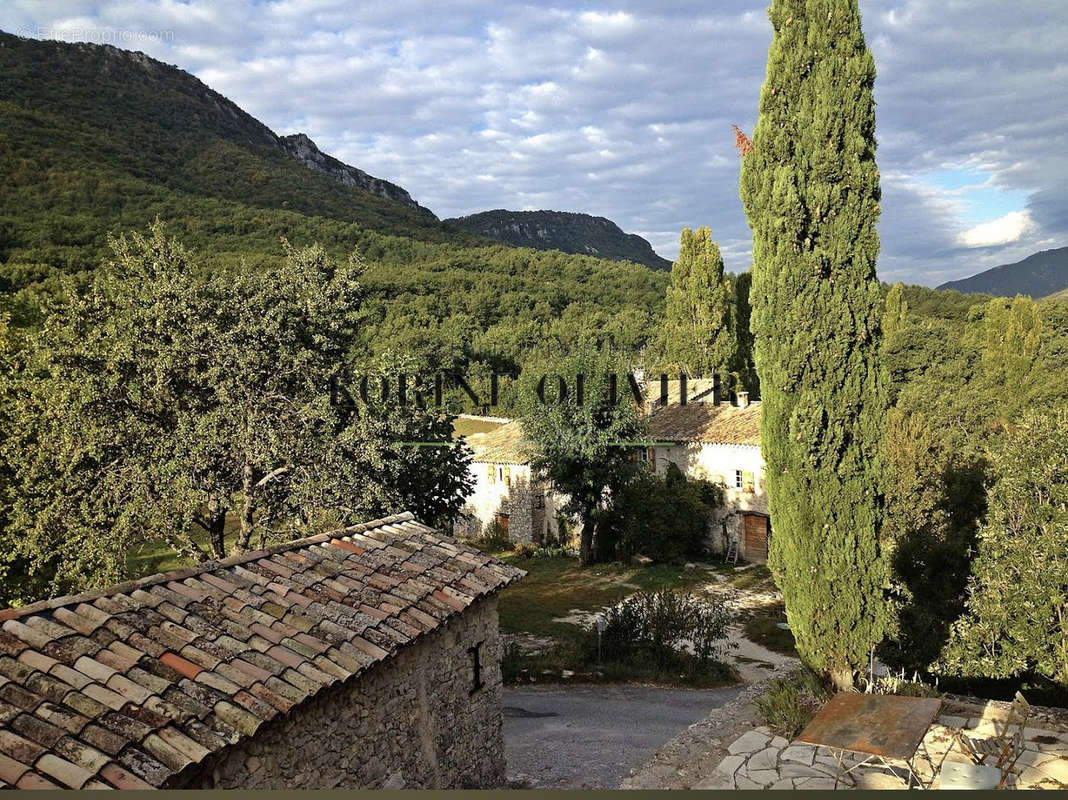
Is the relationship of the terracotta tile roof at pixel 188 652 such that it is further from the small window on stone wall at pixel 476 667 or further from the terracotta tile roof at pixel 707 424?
the terracotta tile roof at pixel 707 424

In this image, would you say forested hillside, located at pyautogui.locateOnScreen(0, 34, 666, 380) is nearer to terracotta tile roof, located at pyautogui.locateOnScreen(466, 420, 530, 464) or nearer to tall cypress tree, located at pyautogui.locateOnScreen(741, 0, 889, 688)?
terracotta tile roof, located at pyautogui.locateOnScreen(466, 420, 530, 464)

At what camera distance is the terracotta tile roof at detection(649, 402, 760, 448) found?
1128 inches

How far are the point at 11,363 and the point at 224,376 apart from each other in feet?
14.9

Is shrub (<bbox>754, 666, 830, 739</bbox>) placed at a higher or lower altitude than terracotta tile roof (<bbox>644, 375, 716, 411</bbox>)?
lower

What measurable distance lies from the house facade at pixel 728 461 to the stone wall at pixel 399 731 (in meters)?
19.5

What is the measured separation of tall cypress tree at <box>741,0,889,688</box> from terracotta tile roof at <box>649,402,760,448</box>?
17864 mm

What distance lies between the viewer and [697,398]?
34125 millimetres

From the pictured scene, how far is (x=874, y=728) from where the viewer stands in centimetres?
662

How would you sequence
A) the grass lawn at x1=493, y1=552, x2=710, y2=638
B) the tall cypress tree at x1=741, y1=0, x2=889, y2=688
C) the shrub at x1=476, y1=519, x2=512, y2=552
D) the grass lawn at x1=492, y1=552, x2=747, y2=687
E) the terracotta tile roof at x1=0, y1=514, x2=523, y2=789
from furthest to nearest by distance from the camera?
the shrub at x1=476, y1=519, x2=512, y2=552, the grass lawn at x1=493, y1=552, x2=710, y2=638, the grass lawn at x1=492, y1=552, x2=747, y2=687, the tall cypress tree at x1=741, y1=0, x2=889, y2=688, the terracotta tile roof at x1=0, y1=514, x2=523, y2=789

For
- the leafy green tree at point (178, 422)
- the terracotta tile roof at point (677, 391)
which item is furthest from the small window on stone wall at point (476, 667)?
the terracotta tile roof at point (677, 391)

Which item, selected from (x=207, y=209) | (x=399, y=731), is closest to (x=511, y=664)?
(x=399, y=731)

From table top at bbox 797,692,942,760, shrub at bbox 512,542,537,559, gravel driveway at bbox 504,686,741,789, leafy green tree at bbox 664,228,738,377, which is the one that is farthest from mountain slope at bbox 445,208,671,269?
table top at bbox 797,692,942,760

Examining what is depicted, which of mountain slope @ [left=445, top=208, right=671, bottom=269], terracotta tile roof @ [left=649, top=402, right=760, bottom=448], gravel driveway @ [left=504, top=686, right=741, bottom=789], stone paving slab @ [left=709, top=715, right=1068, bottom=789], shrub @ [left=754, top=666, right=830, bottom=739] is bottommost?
gravel driveway @ [left=504, top=686, right=741, bottom=789]

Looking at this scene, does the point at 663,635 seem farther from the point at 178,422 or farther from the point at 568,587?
the point at 178,422
